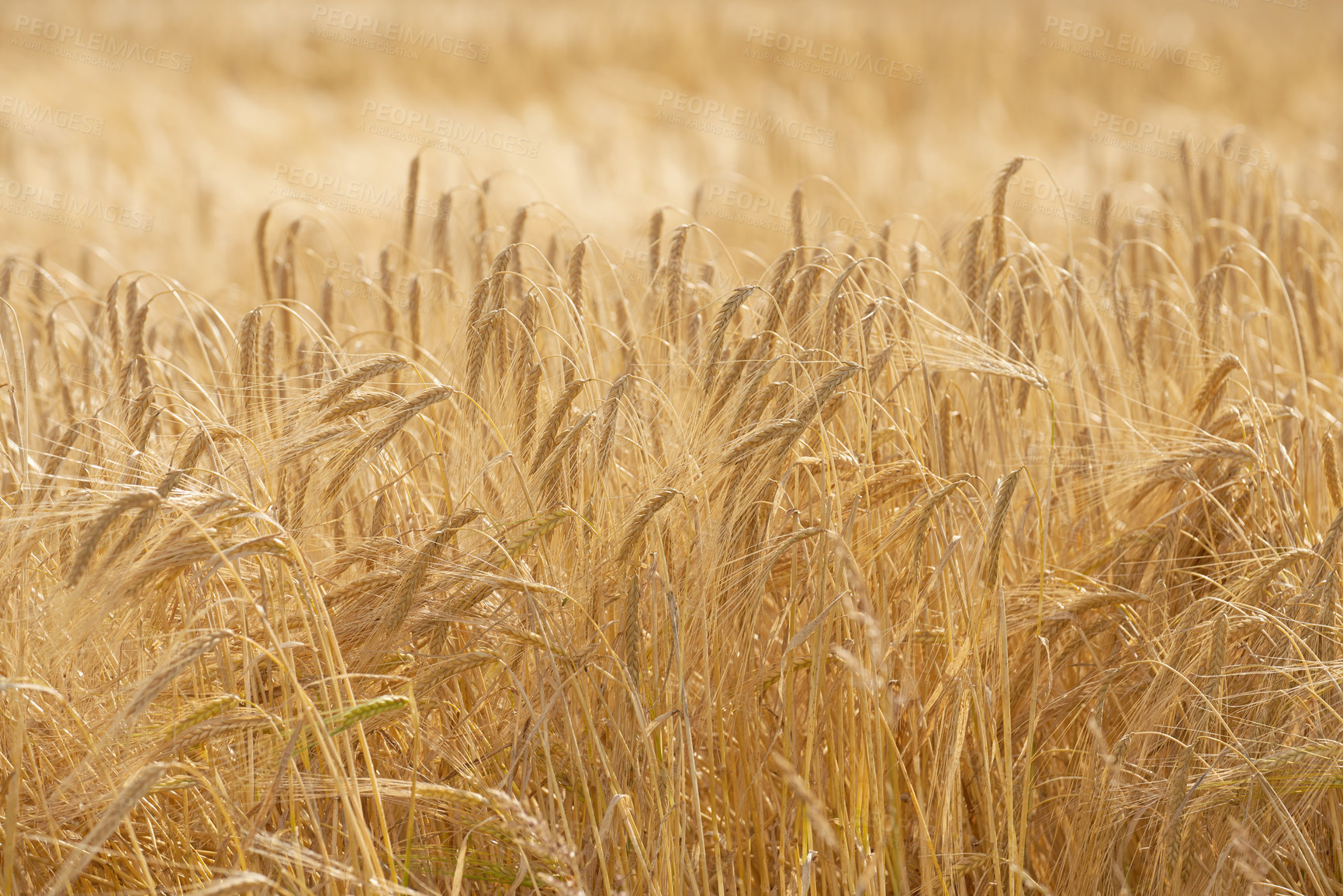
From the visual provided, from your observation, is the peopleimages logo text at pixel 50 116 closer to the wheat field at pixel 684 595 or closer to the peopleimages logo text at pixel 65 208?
the peopleimages logo text at pixel 65 208

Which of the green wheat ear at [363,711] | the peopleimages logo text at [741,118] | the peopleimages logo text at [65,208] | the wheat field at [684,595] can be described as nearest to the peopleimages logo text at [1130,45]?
A: the peopleimages logo text at [741,118]

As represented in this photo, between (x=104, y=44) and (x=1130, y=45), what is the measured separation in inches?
427

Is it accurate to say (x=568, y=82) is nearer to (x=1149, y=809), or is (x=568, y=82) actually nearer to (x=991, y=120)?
(x=991, y=120)

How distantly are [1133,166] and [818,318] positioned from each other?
5.93 m

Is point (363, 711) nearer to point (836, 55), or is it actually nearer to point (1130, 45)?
point (836, 55)

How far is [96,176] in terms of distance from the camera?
7.86 meters

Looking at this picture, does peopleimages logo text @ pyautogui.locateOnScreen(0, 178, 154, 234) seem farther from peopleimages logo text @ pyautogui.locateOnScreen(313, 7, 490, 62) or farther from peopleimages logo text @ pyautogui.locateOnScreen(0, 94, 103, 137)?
peopleimages logo text @ pyautogui.locateOnScreen(313, 7, 490, 62)

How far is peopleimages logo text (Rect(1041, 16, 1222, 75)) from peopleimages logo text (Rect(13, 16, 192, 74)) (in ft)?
31.6

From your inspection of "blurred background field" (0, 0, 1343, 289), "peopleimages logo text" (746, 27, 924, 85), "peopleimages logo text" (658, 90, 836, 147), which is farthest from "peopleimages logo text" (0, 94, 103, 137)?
"peopleimages logo text" (746, 27, 924, 85)

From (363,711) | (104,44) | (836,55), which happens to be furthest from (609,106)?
(363,711)

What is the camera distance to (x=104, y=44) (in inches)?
417

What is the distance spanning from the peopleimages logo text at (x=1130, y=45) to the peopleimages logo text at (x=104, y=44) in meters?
9.64

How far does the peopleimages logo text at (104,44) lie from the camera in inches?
410

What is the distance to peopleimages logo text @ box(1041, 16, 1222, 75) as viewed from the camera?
11234 mm
